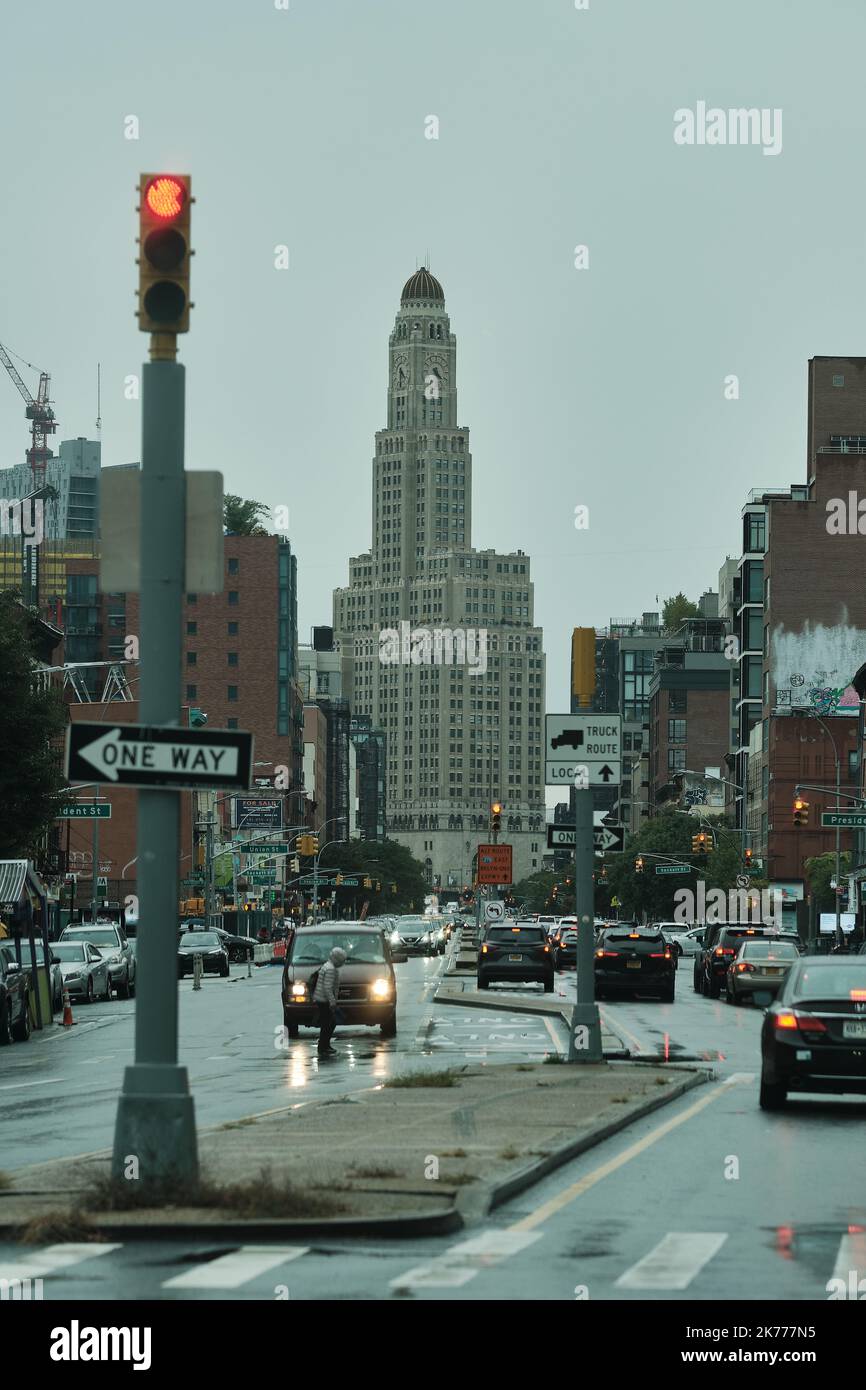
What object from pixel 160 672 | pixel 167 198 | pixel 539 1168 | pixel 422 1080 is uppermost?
pixel 167 198

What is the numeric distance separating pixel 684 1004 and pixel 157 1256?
38.4 m

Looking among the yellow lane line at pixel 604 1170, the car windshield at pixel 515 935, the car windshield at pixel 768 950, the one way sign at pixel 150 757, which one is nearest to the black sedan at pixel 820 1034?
the yellow lane line at pixel 604 1170

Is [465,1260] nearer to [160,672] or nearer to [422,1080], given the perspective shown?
[160,672]

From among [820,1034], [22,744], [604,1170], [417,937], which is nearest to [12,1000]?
[22,744]

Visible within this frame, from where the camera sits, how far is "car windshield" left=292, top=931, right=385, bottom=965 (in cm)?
3375

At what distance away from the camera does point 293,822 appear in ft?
617

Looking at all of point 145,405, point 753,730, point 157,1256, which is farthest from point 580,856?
point 753,730

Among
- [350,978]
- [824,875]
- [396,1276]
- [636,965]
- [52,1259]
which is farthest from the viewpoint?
[824,875]

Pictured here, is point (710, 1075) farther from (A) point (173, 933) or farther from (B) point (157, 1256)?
(B) point (157, 1256)

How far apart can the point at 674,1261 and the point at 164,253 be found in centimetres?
650

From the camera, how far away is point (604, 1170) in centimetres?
1495

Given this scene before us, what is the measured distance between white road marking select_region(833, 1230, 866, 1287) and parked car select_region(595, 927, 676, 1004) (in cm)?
3677

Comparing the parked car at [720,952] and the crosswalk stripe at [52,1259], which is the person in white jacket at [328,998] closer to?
the crosswalk stripe at [52,1259]

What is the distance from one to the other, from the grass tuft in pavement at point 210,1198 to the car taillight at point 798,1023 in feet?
27.4
